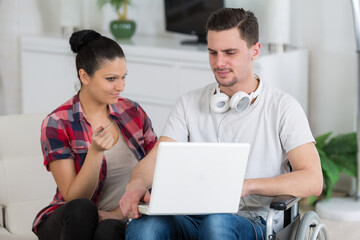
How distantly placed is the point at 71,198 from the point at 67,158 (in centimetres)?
13

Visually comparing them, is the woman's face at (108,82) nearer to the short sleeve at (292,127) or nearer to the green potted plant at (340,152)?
the short sleeve at (292,127)

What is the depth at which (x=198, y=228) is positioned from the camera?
218 centimetres

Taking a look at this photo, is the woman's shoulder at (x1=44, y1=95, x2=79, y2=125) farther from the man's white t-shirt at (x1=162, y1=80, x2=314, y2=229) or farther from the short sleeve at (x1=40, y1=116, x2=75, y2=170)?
the man's white t-shirt at (x1=162, y1=80, x2=314, y2=229)

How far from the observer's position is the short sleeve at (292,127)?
7.00 feet

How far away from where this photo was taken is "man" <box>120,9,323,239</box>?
81.4 inches

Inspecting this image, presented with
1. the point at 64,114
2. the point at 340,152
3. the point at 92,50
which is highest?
the point at 92,50

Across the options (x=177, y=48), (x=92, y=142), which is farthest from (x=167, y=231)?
(x=177, y=48)

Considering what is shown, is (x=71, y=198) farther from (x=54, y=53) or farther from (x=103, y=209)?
(x=54, y=53)

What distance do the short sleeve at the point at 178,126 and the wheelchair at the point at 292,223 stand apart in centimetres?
42

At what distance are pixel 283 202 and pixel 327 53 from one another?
2313mm

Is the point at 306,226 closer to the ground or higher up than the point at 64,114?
closer to the ground

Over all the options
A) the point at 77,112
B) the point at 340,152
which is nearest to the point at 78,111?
the point at 77,112

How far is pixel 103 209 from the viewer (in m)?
2.35

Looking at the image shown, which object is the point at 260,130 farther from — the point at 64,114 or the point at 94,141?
the point at 64,114
